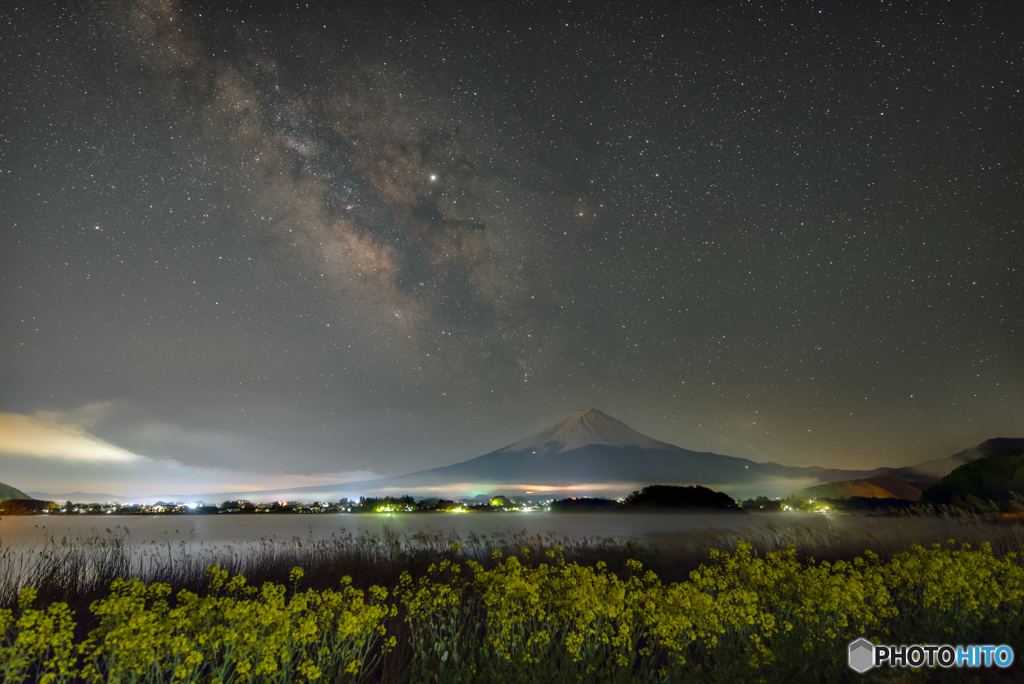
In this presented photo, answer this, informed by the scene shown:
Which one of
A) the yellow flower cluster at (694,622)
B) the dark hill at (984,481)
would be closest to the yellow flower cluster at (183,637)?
the yellow flower cluster at (694,622)

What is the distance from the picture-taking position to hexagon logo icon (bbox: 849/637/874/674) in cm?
694

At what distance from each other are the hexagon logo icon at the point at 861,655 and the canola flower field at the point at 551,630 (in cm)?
10

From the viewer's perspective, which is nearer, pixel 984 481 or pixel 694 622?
pixel 694 622

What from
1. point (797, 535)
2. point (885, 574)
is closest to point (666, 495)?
point (797, 535)

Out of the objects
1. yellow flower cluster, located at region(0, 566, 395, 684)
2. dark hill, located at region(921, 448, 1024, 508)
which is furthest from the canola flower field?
dark hill, located at region(921, 448, 1024, 508)

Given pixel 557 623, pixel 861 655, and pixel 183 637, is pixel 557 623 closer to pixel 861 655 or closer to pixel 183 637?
pixel 861 655

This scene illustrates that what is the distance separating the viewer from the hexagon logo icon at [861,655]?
6938mm

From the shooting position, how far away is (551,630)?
7199mm

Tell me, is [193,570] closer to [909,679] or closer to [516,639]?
[516,639]

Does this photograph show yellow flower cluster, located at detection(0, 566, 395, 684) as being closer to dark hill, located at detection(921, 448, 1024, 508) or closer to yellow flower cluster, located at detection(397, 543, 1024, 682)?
yellow flower cluster, located at detection(397, 543, 1024, 682)

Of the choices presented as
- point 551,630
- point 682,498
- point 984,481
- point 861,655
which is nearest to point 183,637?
point 551,630

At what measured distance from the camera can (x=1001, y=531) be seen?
1458 cm

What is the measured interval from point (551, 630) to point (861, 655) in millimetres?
3884

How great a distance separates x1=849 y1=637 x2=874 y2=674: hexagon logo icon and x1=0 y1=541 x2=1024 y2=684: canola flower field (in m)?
0.10
